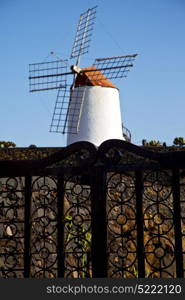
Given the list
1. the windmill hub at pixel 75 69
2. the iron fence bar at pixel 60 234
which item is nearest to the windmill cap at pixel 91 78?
the windmill hub at pixel 75 69

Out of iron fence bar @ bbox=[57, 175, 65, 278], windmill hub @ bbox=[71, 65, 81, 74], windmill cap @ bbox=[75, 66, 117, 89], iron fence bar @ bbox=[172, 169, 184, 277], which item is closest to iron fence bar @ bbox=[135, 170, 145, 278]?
iron fence bar @ bbox=[172, 169, 184, 277]

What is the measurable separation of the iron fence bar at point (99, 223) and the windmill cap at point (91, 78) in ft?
29.0

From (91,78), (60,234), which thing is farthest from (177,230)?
(91,78)

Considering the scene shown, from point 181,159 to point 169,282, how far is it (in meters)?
1.14

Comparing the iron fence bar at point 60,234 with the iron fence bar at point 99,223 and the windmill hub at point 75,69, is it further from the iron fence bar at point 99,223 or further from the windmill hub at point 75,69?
the windmill hub at point 75,69

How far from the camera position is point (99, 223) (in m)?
4.55

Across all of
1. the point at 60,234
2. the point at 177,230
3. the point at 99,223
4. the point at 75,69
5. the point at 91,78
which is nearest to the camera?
the point at 177,230

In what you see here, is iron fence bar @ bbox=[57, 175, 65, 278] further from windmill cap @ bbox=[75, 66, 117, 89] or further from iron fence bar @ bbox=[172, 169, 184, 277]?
windmill cap @ bbox=[75, 66, 117, 89]

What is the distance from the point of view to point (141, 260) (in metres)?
4.42

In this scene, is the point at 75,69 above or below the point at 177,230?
above

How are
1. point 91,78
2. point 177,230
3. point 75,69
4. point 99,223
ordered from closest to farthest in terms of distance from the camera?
point 177,230, point 99,223, point 91,78, point 75,69

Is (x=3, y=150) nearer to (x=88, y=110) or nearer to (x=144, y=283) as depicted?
(x=88, y=110)

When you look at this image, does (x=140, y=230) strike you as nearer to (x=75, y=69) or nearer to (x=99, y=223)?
(x=99, y=223)

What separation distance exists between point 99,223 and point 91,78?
9294 mm
